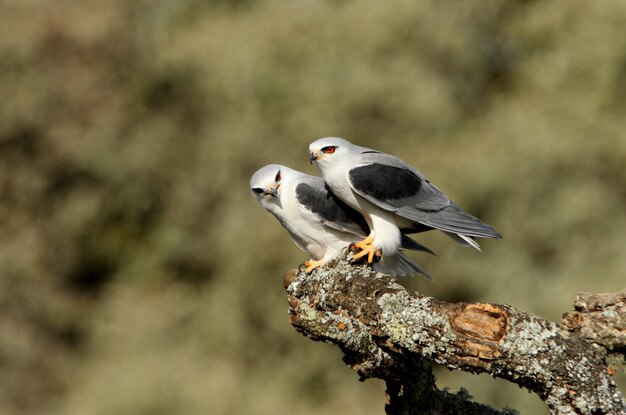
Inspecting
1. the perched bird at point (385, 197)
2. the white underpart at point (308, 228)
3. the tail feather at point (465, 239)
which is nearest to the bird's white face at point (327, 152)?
the perched bird at point (385, 197)

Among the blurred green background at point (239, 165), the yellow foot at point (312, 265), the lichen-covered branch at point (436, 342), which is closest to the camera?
the lichen-covered branch at point (436, 342)

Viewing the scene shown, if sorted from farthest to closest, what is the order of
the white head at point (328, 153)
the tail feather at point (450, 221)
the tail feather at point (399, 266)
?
the tail feather at point (399, 266), the white head at point (328, 153), the tail feather at point (450, 221)

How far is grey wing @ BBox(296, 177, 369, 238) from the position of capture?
5877 mm

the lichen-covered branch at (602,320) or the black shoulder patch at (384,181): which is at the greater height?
the black shoulder patch at (384,181)

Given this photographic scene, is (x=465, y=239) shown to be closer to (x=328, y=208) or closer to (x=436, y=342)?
(x=328, y=208)

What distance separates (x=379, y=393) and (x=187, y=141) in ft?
17.1

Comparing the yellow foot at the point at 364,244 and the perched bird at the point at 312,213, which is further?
the perched bird at the point at 312,213

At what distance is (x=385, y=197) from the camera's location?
18.1 feet

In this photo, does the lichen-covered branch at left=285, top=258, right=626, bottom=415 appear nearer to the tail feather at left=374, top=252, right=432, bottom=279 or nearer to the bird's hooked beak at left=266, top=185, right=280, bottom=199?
the bird's hooked beak at left=266, top=185, right=280, bottom=199

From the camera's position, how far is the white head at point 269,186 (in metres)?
5.96

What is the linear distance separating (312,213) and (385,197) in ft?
2.04

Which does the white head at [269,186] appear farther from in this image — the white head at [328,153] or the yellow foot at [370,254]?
the yellow foot at [370,254]

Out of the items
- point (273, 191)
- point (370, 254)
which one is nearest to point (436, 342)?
point (370, 254)

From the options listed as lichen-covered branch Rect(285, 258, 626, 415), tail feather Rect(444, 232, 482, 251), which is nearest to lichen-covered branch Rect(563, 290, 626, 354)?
lichen-covered branch Rect(285, 258, 626, 415)
